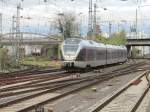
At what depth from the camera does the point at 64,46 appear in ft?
147

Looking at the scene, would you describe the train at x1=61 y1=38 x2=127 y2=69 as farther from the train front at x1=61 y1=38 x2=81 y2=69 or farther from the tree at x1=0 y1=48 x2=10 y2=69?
the tree at x1=0 y1=48 x2=10 y2=69

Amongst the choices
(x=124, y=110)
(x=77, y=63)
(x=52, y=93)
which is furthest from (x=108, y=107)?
(x=77, y=63)

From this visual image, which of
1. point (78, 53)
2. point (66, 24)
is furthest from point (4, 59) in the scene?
point (66, 24)

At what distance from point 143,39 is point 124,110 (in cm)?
12107

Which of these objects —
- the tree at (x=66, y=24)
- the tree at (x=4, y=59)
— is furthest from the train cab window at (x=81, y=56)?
the tree at (x=66, y=24)

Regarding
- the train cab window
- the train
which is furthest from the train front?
the train cab window

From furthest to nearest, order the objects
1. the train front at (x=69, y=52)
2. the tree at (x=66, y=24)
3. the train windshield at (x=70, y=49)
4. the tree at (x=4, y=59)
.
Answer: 1. the tree at (x=66, y=24)
2. the tree at (x=4, y=59)
3. the train windshield at (x=70, y=49)
4. the train front at (x=69, y=52)

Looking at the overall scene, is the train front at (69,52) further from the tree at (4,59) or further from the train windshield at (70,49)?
the tree at (4,59)

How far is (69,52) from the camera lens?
4428 cm

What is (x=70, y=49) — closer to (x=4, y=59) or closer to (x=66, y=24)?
(x=4, y=59)

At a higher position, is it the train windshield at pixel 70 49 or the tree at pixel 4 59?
the train windshield at pixel 70 49

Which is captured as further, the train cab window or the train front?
the train cab window

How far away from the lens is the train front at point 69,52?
4400cm

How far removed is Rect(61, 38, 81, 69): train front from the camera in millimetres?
44000
